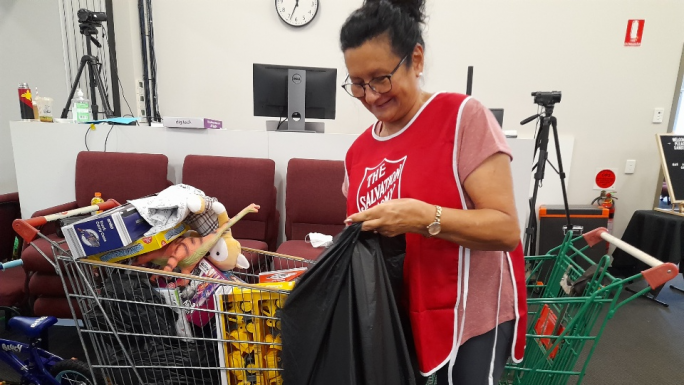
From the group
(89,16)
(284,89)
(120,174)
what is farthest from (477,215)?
(89,16)

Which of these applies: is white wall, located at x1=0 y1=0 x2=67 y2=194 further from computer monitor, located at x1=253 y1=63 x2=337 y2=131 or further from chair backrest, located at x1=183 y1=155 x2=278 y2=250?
computer monitor, located at x1=253 y1=63 x2=337 y2=131

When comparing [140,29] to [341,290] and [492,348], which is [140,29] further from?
[492,348]

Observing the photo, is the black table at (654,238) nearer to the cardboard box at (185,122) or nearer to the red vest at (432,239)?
the red vest at (432,239)

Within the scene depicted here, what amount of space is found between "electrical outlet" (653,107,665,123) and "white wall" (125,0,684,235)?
56mm

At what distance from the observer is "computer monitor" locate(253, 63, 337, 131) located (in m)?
2.35

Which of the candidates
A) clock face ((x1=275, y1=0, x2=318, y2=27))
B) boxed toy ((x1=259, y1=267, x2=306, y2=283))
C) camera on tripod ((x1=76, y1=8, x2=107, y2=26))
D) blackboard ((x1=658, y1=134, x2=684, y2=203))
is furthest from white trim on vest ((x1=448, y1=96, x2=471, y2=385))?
blackboard ((x1=658, y1=134, x2=684, y2=203))

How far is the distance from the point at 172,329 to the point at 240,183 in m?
1.23

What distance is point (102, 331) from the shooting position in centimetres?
97

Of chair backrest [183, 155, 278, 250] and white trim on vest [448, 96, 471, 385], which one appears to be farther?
chair backrest [183, 155, 278, 250]

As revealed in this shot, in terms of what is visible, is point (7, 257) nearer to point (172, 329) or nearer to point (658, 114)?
point (172, 329)

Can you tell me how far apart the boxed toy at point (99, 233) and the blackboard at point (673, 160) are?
3.71 metres

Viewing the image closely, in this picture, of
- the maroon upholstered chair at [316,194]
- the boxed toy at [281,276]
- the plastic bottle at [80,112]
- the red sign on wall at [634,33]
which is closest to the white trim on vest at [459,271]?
the boxed toy at [281,276]

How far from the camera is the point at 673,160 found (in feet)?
9.40

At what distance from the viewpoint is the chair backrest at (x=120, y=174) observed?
2188mm
